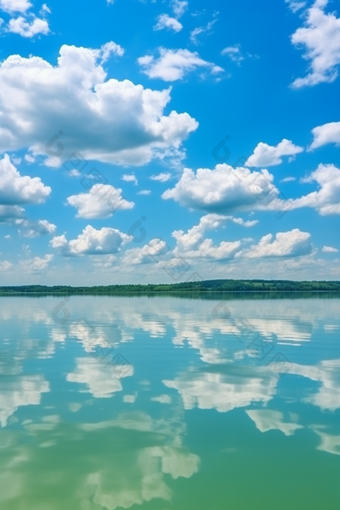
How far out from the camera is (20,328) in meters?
38.5

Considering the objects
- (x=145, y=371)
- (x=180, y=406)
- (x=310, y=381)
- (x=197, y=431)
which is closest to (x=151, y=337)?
(x=145, y=371)

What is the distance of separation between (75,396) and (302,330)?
25.4 m

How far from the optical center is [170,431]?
12.1 m

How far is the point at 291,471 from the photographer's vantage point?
976 centimetres

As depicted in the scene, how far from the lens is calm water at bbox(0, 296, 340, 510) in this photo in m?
8.87

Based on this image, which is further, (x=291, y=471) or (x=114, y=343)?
(x=114, y=343)

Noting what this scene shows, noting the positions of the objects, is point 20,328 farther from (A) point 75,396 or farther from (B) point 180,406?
(B) point 180,406

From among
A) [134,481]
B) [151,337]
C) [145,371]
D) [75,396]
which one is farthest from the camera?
[151,337]

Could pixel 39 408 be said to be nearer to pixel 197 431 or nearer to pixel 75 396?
pixel 75 396

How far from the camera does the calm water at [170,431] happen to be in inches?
349

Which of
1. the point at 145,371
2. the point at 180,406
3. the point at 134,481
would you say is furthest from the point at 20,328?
the point at 134,481

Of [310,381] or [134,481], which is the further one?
[310,381]

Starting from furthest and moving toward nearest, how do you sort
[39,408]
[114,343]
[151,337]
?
[151,337] < [114,343] < [39,408]

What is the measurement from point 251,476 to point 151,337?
2293 cm
